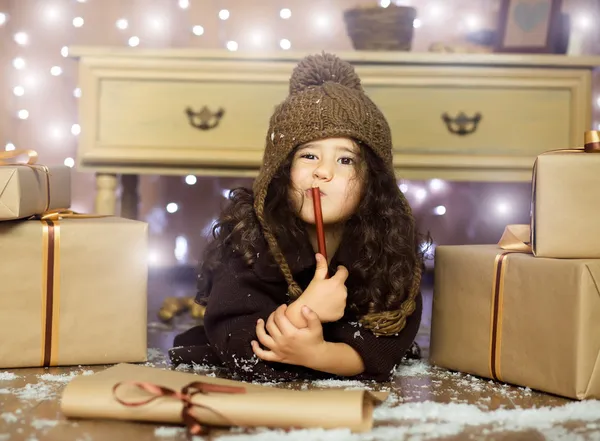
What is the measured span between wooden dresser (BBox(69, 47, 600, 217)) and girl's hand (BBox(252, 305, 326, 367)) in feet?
2.05

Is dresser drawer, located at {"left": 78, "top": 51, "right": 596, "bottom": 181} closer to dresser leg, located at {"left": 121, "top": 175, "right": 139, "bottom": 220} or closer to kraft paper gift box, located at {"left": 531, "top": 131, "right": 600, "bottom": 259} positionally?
dresser leg, located at {"left": 121, "top": 175, "right": 139, "bottom": 220}

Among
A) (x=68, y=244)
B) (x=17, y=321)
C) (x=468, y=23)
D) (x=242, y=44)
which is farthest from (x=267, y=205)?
(x=468, y=23)

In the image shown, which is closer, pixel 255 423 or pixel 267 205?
pixel 255 423

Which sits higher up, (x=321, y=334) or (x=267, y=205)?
(x=267, y=205)

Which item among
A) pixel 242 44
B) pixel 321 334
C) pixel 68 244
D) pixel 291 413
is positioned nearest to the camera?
pixel 291 413

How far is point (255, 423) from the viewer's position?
34.0 inches

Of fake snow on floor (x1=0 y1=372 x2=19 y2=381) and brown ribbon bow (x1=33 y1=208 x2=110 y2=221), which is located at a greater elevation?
brown ribbon bow (x1=33 y1=208 x2=110 y2=221)

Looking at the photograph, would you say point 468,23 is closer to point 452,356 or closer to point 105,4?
point 105,4

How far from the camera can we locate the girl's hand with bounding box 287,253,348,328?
41.8 inches

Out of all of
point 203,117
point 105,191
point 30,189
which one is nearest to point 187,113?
point 203,117

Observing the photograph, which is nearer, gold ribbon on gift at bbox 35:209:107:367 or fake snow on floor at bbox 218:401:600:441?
fake snow on floor at bbox 218:401:600:441

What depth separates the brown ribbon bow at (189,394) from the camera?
0.86m

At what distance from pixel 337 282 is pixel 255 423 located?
0.29 m

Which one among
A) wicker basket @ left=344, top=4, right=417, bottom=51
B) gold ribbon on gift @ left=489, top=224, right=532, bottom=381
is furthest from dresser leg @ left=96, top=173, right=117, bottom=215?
gold ribbon on gift @ left=489, top=224, right=532, bottom=381
